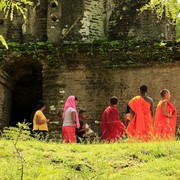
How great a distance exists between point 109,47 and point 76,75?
1199mm

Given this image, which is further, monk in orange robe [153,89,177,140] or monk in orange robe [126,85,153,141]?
monk in orange robe [126,85,153,141]

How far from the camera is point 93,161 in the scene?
19.8 ft

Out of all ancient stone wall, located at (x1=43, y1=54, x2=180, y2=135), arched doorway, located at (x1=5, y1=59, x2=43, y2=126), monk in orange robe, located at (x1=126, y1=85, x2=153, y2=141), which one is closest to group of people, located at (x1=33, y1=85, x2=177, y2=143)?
monk in orange robe, located at (x1=126, y1=85, x2=153, y2=141)

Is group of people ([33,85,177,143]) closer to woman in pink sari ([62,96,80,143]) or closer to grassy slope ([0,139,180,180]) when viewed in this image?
woman in pink sari ([62,96,80,143])

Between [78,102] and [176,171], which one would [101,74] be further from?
[176,171]

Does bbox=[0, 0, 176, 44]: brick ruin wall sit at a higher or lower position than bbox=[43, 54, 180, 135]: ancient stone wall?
higher

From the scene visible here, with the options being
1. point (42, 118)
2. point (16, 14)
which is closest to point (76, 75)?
point (42, 118)

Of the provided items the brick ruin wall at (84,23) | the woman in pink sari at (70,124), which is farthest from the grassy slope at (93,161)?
the brick ruin wall at (84,23)

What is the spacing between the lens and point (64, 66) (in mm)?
12391

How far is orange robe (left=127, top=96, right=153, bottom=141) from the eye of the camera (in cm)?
→ 899

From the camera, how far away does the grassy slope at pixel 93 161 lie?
210 inches

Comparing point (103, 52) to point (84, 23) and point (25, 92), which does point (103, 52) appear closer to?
point (84, 23)

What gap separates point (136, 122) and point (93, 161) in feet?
10.5

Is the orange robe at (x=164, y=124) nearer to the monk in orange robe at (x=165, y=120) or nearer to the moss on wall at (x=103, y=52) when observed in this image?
the monk in orange robe at (x=165, y=120)
